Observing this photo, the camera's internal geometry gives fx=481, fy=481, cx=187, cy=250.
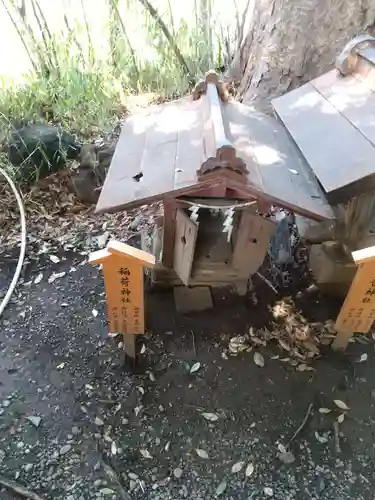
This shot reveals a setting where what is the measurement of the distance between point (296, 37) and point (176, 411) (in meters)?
2.39

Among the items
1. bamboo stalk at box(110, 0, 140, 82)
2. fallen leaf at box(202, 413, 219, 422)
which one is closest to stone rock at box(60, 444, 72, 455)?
fallen leaf at box(202, 413, 219, 422)

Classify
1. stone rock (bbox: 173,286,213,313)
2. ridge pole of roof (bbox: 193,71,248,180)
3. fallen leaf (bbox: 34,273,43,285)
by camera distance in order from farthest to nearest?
1. fallen leaf (bbox: 34,273,43,285)
2. stone rock (bbox: 173,286,213,313)
3. ridge pole of roof (bbox: 193,71,248,180)

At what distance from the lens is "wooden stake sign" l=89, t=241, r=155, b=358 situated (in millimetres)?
1838

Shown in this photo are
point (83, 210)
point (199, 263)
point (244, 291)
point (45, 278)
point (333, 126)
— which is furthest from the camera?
point (83, 210)

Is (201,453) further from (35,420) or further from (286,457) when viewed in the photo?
(35,420)

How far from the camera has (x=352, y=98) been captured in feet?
7.48

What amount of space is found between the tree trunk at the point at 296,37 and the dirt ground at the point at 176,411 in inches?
59.5

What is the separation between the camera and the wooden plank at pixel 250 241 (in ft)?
6.95

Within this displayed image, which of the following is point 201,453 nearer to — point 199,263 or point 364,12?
point 199,263

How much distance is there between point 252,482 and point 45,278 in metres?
1.63

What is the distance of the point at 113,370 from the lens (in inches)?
89.6

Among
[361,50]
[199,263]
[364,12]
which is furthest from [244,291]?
[364,12]

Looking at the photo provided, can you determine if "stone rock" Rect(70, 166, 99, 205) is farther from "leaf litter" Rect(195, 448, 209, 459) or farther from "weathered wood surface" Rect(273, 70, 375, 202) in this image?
"leaf litter" Rect(195, 448, 209, 459)

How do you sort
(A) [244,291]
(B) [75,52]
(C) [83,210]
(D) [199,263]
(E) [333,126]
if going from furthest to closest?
(B) [75,52]
(C) [83,210]
(A) [244,291]
(D) [199,263]
(E) [333,126]
